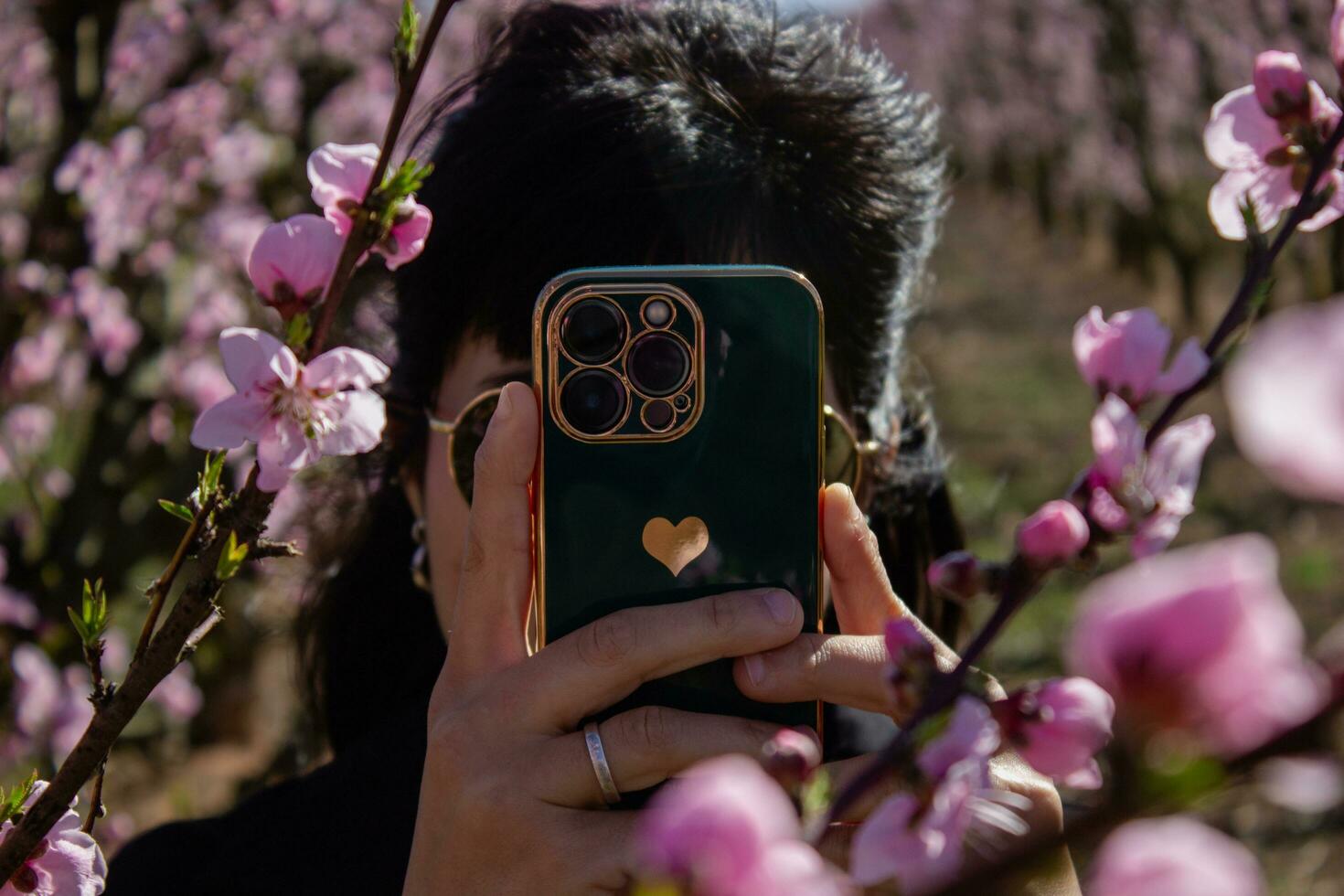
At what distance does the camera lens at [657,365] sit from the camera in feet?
2.24

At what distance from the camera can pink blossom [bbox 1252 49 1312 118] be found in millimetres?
510

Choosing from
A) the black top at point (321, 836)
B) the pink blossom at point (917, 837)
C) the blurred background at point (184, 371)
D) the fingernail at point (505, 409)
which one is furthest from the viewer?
the blurred background at point (184, 371)

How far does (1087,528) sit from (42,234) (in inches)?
91.1

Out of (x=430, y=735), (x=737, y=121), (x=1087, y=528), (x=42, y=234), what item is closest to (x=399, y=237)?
(x=430, y=735)

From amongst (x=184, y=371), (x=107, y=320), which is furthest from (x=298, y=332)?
(x=184, y=371)

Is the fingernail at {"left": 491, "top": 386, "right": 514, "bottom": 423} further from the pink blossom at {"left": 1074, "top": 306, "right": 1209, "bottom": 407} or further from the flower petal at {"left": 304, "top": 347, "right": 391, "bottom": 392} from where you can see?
the pink blossom at {"left": 1074, "top": 306, "right": 1209, "bottom": 407}

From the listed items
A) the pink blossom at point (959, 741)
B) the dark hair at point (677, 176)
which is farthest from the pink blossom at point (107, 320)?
the pink blossom at point (959, 741)

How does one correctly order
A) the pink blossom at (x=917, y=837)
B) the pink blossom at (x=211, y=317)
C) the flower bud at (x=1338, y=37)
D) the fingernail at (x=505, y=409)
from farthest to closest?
the pink blossom at (x=211, y=317), the fingernail at (x=505, y=409), the flower bud at (x=1338, y=37), the pink blossom at (x=917, y=837)

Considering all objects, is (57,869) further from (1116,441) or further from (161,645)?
(1116,441)

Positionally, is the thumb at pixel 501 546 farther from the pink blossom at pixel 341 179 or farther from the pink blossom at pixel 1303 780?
the pink blossom at pixel 1303 780

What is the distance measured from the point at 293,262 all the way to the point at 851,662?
14.0 inches

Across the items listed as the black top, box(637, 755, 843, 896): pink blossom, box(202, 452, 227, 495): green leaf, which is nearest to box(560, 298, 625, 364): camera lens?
box(202, 452, 227, 495): green leaf

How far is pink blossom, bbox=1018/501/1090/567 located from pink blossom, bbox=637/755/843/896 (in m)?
→ 0.15

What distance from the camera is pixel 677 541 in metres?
0.67
